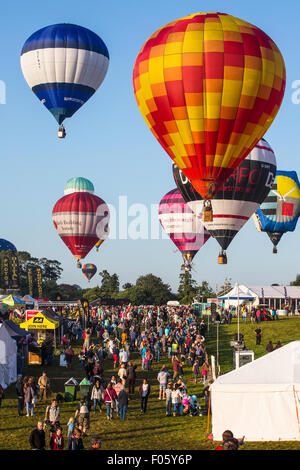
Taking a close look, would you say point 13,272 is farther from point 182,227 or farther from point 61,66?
point 61,66

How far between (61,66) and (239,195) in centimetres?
1533

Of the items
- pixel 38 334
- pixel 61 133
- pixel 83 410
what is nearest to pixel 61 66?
pixel 61 133

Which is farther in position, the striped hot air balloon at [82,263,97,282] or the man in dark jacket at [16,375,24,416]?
the striped hot air balloon at [82,263,97,282]

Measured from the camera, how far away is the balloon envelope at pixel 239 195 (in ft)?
115

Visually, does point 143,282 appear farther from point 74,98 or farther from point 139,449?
point 139,449

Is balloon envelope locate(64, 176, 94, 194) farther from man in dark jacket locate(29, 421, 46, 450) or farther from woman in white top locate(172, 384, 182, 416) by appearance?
man in dark jacket locate(29, 421, 46, 450)

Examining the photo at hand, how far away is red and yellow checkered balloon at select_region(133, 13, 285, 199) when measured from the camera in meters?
28.7

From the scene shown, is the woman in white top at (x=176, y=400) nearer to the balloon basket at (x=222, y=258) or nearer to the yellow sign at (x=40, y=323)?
the balloon basket at (x=222, y=258)

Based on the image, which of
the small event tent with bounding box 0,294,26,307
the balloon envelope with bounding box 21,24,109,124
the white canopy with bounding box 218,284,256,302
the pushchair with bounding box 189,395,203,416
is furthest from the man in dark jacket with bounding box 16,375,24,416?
the white canopy with bounding box 218,284,256,302

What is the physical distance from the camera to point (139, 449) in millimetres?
17750

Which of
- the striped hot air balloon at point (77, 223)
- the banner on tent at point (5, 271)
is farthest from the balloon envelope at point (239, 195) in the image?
the banner on tent at point (5, 271)

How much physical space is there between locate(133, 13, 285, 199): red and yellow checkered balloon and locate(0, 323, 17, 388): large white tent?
971 cm

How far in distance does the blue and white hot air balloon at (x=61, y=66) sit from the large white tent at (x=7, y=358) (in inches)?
785

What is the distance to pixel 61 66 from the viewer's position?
45.0 meters
